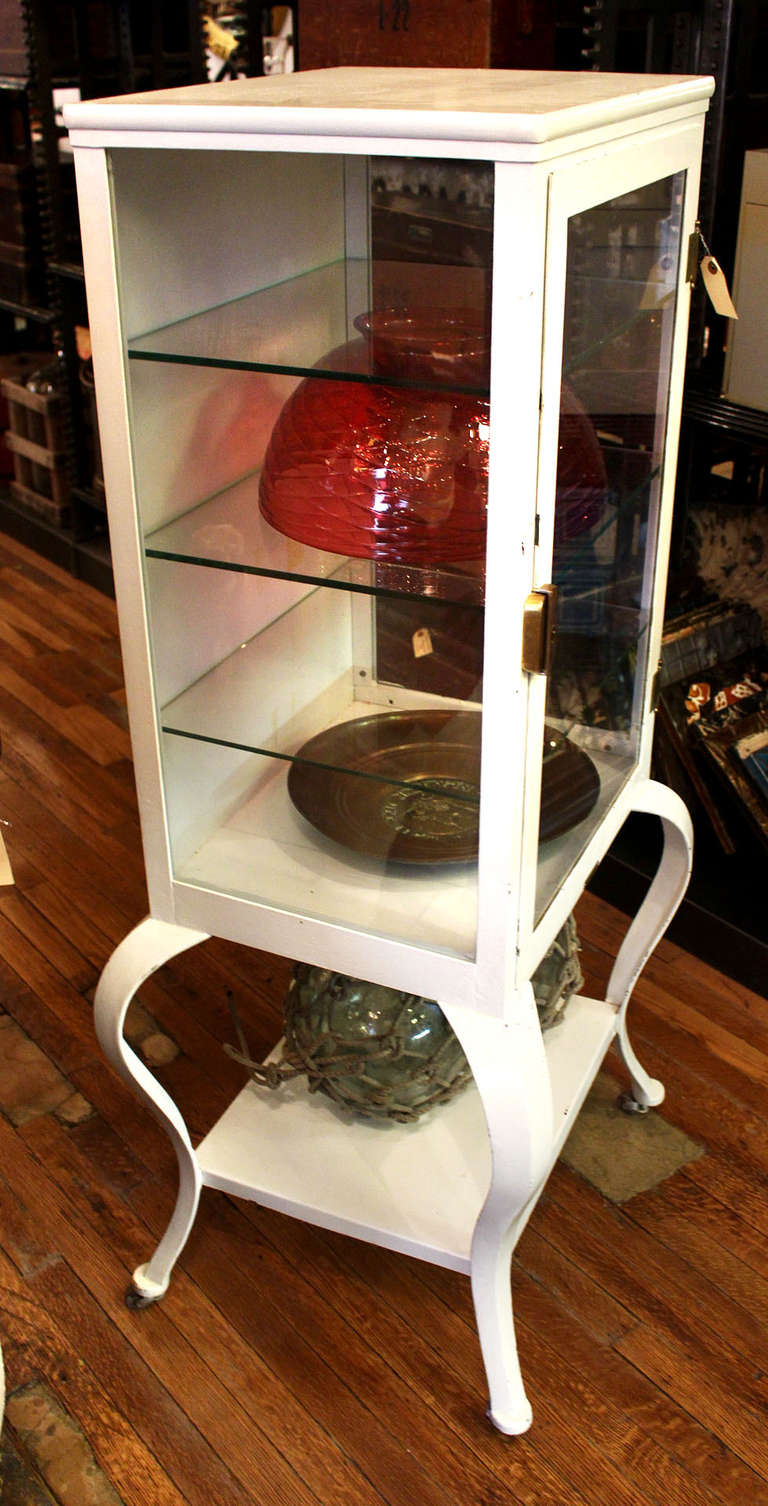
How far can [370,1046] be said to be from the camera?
1502mm

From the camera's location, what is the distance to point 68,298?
3.28 meters

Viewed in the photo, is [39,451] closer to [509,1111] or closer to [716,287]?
[716,287]

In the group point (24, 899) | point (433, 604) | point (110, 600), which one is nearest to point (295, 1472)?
point (433, 604)

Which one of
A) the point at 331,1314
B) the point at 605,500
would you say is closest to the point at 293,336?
the point at 605,500

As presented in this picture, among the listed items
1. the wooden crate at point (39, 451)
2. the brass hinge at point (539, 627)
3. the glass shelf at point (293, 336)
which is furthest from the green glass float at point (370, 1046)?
the wooden crate at point (39, 451)

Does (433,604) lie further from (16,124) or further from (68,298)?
(16,124)

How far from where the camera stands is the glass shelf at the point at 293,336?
1120mm

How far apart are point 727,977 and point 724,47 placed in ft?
4.15

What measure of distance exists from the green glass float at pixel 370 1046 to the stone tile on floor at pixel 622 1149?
0.28 m

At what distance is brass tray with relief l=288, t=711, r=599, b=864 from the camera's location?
1191 mm

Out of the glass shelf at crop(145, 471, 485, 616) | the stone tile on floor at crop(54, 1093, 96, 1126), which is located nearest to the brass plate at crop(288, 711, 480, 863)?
the glass shelf at crop(145, 471, 485, 616)

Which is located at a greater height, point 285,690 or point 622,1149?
point 285,690

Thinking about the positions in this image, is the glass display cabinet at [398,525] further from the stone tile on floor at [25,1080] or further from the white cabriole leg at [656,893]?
the stone tile on floor at [25,1080]

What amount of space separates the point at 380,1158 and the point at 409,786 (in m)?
0.51
